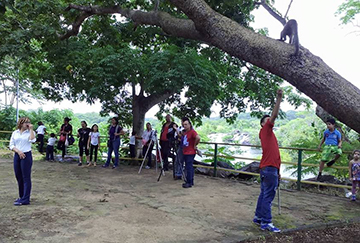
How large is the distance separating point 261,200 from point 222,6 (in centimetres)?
665

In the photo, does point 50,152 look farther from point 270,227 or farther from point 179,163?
point 270,227

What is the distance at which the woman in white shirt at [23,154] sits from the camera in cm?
562

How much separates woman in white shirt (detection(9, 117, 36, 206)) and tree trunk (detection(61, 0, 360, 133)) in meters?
3.50

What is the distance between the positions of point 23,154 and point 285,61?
4624 mm

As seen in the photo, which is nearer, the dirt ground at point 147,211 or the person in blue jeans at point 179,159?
the dirt ground at point 147,211

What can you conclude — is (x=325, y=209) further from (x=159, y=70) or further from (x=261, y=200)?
(x=159, y=70)

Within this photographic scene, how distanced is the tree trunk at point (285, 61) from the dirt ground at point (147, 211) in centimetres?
206

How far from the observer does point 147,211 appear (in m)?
5.51

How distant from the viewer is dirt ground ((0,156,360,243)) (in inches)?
170

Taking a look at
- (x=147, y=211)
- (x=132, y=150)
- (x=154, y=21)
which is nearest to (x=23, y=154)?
(x=147, y=211)

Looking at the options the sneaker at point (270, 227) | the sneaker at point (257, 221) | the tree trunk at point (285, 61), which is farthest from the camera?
the sneaker at point (257, 221)

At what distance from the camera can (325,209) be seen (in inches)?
235

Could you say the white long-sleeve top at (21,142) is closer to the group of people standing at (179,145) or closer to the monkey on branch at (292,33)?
the group of people standing at (179,145)

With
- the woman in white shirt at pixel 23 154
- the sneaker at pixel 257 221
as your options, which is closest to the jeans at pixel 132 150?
the woman in white shirt at pixel 23 154
